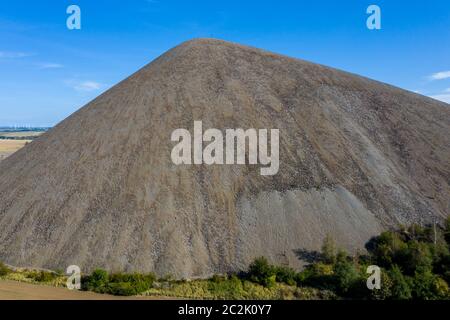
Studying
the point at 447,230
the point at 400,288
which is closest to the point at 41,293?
the point at 400,288

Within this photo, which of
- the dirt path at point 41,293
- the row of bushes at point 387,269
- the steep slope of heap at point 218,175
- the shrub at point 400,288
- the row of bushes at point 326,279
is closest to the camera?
the shrub at point 400,288

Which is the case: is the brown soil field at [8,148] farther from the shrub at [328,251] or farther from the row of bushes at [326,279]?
the shrub at [328,251]

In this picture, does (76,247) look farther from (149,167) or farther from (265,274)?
(265,274)

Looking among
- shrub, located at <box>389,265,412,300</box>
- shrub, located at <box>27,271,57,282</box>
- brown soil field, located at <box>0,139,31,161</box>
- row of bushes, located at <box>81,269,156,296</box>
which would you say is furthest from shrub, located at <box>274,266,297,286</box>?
brown soil field, located at <box>0,139,31,161</box>

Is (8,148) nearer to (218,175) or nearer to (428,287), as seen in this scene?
(218,175)

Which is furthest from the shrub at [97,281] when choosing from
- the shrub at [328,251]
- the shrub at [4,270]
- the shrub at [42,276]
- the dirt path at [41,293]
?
the shrub at [328,251]
